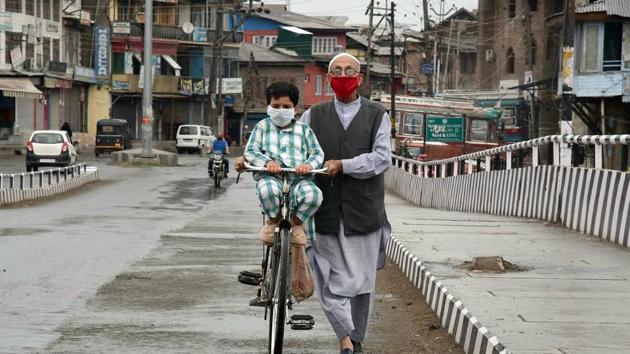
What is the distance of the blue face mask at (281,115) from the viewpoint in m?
7.65

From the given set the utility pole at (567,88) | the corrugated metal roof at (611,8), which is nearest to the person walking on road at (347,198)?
the utility pole at (567,88)

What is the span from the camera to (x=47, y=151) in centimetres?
4212

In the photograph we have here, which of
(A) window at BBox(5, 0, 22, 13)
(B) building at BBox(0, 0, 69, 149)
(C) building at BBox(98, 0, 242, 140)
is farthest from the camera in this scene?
(C) building at BBox(98, 0, 242, 140)

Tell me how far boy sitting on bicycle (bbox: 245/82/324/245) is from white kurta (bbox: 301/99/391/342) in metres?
0.22

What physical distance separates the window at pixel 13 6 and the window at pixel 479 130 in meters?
26.4

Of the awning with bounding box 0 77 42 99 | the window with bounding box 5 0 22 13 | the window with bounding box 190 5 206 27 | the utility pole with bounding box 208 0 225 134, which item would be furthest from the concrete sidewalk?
the window with bounding box 190 5 206 27

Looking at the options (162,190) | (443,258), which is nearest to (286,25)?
(162,190)

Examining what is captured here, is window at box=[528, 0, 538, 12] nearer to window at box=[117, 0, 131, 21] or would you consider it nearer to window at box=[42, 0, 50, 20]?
window at box=[117, 0, 131, 21]

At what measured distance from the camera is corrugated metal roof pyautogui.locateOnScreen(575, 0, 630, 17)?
47.8 metres

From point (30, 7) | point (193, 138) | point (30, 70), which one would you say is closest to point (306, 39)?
point (193, 138)

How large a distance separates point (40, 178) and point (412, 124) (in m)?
26.2

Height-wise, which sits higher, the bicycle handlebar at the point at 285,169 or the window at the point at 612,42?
the window at the point at 612,42

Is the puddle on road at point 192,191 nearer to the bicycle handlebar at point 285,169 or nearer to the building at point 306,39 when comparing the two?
the bicycle handlebar at point 285,169

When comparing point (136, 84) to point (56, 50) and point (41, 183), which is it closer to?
point (56, 50)
